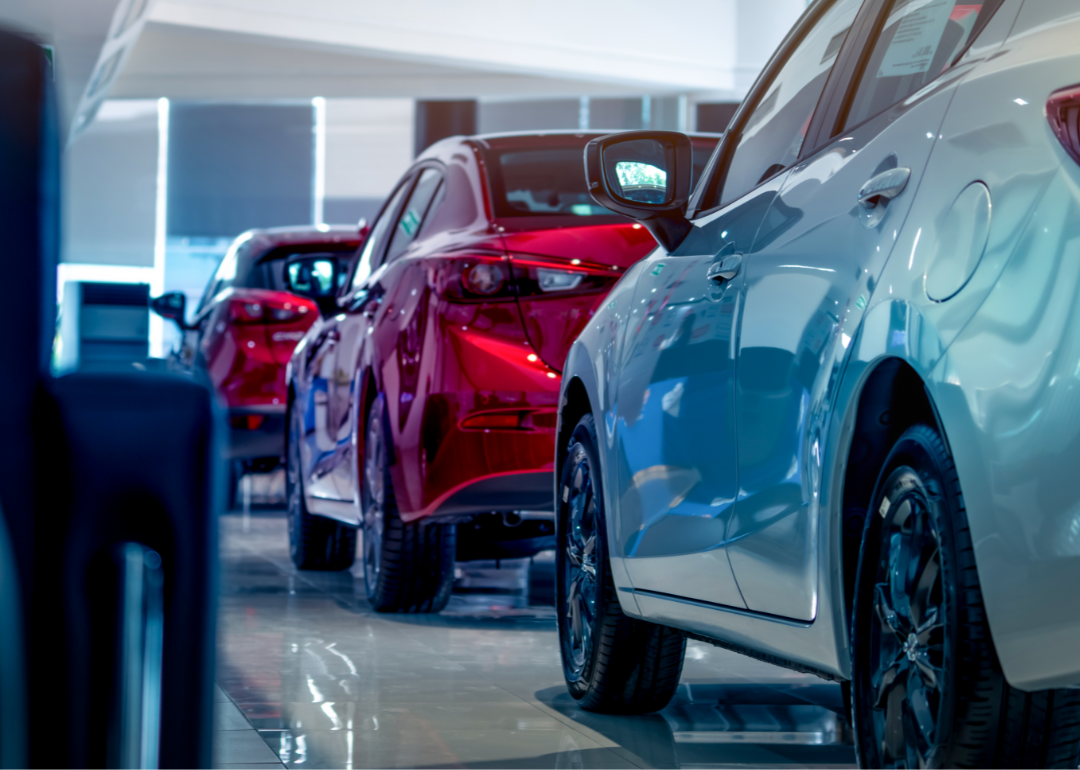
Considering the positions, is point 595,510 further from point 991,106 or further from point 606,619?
point 991,106

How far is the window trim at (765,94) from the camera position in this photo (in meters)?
3.00

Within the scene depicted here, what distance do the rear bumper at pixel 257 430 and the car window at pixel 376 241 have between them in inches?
116

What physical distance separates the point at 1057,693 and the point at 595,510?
187 centimetres

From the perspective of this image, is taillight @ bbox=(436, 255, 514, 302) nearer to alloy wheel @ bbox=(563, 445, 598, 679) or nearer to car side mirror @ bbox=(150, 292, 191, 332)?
alloy wheel @ bbox=(563, 445, 598, 679)

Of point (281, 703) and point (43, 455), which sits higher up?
point (43, 455)

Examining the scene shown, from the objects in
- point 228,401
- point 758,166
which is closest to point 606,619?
point 758,166

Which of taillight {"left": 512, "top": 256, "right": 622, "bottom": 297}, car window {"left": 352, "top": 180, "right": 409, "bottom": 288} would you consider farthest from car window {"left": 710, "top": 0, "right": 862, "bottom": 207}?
car window {"left": 352, "top": 180, "right": 409, "bottom": 288}

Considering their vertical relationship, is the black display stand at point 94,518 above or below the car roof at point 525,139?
below

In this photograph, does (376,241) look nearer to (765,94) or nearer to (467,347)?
(467,347)

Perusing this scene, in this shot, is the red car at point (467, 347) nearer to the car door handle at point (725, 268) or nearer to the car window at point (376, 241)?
the car window at point (376, 241)

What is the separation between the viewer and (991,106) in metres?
2.08

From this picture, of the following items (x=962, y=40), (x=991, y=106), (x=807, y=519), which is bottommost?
(x=807, y=519)

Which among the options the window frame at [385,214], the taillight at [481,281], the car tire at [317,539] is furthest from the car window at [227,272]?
the taillight at [481,281]

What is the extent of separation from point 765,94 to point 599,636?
134cm
